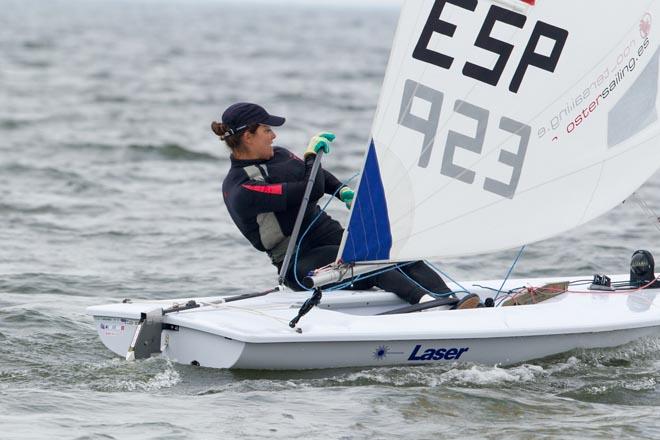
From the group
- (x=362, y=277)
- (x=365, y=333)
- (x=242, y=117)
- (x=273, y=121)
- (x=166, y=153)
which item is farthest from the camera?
(x=166, y=153)

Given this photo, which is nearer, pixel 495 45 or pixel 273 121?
pixel 495 45

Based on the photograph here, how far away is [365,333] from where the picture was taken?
5.37m

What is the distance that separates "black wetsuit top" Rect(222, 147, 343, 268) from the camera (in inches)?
232

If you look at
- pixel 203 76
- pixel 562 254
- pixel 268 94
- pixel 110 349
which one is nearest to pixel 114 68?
pixel 203 76

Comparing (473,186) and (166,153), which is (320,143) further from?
(166,153)

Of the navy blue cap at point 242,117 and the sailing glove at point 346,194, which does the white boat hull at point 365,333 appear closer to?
the sailing glove at point 346,194

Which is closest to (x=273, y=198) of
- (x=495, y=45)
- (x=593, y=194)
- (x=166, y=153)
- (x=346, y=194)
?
(x=346, y=194)

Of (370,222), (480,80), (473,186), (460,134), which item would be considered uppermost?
(480,80)

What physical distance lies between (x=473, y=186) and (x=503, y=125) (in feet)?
1.10

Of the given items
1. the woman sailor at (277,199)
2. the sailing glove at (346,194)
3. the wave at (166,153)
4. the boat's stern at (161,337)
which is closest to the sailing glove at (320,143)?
the woman sailor at (277,199)

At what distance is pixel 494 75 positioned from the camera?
5723 millimetres

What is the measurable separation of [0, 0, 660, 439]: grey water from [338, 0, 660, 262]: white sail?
751 millimetres

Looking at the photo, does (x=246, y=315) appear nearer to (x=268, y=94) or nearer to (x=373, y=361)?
(x=373, y=361)

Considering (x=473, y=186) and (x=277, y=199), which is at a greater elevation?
(x=473, y=186)
